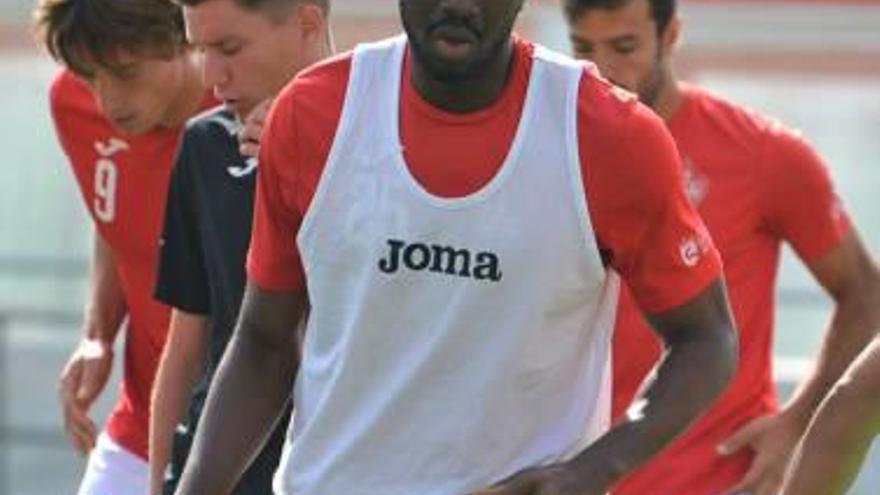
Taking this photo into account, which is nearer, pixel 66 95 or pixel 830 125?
pixel 66 95

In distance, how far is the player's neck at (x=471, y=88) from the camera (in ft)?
15.4

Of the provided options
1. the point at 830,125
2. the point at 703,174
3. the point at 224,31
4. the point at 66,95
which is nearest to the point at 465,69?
the point at 224,31

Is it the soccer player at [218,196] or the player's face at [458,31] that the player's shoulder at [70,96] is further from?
the player's face at [458,31]

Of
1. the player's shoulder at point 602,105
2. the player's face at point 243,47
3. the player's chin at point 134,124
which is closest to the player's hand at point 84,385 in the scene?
the player's chin at point 134,124

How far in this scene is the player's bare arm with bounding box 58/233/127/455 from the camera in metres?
6.84

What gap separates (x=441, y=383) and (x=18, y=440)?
351 inches

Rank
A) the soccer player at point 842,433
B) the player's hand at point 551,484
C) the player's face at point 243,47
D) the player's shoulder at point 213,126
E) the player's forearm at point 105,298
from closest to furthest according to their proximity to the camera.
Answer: the player's hand at point 551,484
the soccer player at point 842,433
the player's face at point 243,47
the player's shoulder at point 213,126
the player's forearm at point 105,298

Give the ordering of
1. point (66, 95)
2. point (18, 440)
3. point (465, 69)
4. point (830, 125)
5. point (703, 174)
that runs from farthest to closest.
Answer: point (830, 125), point (18, 440), point (66, 95), point (703, 174), point (465, 69)

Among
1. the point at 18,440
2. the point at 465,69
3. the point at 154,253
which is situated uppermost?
the point at 465,69

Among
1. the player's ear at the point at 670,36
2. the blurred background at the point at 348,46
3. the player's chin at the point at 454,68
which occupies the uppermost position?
the player's chin at the point at 454,68

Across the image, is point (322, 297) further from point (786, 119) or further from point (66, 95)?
point (786, 119)

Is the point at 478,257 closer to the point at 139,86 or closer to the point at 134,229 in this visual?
the point at 139,86

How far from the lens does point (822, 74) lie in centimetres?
1675

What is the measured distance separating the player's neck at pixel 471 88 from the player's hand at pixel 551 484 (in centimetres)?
55
